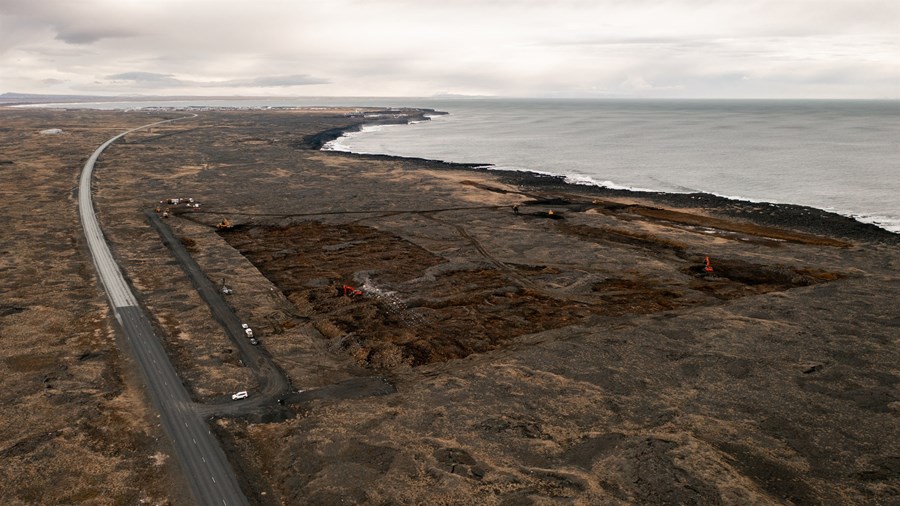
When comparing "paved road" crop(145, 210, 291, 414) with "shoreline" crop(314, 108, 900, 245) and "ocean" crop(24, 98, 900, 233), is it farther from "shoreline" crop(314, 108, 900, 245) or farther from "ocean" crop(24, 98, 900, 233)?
"ocean" crop(24, 98, 900, 233)

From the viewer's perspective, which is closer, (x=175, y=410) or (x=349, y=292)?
(x=175, y=410)

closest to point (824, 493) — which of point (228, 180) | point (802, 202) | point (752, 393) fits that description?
point (752, 393)

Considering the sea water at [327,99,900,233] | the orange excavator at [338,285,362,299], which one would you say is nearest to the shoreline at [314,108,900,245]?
the sea water at [327,99,900,233]

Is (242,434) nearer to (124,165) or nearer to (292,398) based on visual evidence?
(292,398)

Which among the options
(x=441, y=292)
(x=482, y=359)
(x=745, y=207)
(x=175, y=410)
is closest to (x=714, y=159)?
(x=745, y=207)

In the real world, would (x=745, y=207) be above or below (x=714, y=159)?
below

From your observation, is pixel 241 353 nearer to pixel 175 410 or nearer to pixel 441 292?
pixel 175 410

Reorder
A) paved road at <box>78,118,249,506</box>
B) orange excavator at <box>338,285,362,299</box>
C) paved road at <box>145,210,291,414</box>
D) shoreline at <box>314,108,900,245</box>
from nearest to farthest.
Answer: paved road at <box>78,118,249,506</box>, paved road at <box>145,210,291,414</box>, orange excavator at <box>338,285,362,299</box>, shoreline at <box>314,108,900,245</box>
